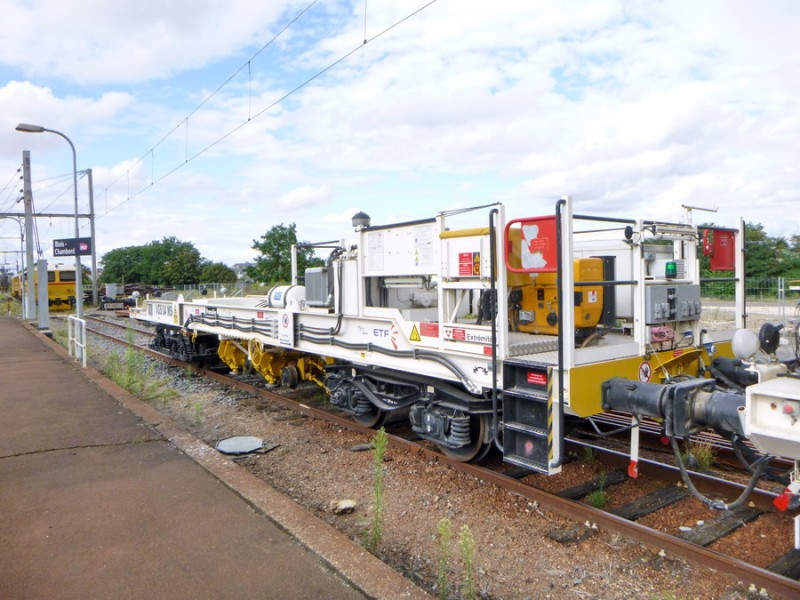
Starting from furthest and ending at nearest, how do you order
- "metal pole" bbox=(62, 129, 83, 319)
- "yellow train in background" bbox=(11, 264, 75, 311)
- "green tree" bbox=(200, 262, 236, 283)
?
1. "green tree" bbox=(200, 262, 236, 283)
2. "yellow train in background" bbox=(11, 264, 75, 311)
3. "metal pole" bbox=(62, 129, 83, 319)

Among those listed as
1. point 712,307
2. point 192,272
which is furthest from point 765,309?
point 192,272

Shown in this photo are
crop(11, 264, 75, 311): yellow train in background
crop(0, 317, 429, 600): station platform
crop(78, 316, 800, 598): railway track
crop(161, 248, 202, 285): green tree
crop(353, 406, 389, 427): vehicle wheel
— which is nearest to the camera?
crop(0, 317, 429, 600): station platform

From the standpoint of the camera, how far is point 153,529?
14.5ft

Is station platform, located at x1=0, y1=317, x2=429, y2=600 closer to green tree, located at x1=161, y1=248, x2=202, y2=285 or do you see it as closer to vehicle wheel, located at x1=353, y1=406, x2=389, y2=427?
vehicle wheel, located at x1=353, y1=406, x2=389, y2=427

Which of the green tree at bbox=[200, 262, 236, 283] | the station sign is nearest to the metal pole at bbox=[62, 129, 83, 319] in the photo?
the station sign

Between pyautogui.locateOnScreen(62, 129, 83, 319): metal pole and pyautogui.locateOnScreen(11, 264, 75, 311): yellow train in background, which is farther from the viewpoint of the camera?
pyautogui.locateOnScreen(11, 264, 75, 311): yellow train in background

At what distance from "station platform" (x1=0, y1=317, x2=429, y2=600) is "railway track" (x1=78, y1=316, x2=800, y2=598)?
178cm

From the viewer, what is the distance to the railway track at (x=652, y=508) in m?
3.90

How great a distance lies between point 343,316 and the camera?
22.8 ft

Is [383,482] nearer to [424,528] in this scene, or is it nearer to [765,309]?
[424,528]

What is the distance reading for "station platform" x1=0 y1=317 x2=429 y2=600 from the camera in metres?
3.65

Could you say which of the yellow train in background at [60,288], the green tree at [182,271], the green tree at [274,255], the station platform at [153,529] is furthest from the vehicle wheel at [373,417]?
the green tree at [182,271]

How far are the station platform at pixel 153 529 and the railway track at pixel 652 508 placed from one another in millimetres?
1775

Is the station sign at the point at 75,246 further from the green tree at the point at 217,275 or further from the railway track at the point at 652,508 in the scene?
the green tree at the point at 217,275
